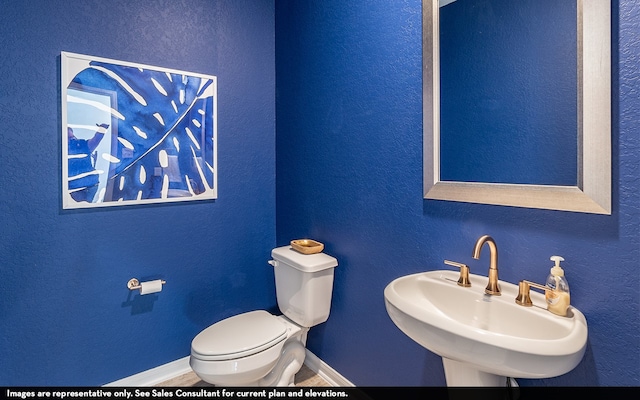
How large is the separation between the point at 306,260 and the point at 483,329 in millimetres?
936

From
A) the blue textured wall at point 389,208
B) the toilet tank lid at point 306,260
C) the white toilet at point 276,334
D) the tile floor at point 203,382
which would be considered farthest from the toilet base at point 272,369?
the toilet tank lid at point 306,260

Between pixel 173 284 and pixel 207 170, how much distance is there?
0.71 meters

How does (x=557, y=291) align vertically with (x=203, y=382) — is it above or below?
above

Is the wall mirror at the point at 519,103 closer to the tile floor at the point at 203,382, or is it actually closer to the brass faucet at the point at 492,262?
the brass faucet at the point at 492,262

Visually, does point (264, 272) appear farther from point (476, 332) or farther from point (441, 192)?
point (476, 332)

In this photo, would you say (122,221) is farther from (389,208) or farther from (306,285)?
(389,208)

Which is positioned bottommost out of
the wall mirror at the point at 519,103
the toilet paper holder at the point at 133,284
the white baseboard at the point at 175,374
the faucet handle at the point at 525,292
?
the white baseboard at the point at 175,374

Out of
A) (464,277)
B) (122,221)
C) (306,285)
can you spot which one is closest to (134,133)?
(122,221)

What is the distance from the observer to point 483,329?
103cm

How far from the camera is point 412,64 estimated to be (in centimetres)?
139

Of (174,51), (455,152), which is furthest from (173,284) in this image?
(455,152)

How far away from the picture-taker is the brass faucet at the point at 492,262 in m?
1.06

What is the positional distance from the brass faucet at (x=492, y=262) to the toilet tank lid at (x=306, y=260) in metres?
0.82

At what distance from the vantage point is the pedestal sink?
0.78 meters
